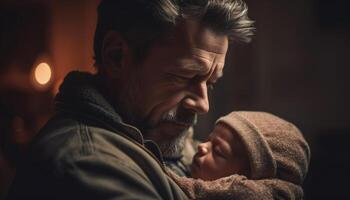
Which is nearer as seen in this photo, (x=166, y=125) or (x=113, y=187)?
(x=113, y=187)

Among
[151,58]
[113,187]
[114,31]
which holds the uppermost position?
[114,31]

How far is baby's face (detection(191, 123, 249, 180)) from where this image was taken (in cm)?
158

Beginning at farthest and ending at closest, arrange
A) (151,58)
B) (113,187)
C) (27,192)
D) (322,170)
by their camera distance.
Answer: (322,170)
(151,58)
(27,192)
(113,187)

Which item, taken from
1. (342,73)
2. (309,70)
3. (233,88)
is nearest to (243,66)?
(233,88)

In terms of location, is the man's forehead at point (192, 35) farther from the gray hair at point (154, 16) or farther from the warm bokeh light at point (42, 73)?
the warm bokeh light at point (42, 73)

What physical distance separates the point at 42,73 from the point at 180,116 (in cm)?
186

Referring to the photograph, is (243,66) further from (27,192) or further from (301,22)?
(27,192)

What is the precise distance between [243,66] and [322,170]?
32.1 inches

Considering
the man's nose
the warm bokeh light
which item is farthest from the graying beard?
the warm bokeh light

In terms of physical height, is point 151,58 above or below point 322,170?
above

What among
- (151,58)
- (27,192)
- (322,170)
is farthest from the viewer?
(322,170)

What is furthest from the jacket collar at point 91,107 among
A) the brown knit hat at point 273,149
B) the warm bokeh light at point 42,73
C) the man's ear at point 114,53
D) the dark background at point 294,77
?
the warm bokeh light at point 42,73

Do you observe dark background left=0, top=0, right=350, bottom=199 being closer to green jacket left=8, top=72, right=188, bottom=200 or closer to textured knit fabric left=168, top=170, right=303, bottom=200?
textured knit fabric left=168, top=170, right=303, bottom=200

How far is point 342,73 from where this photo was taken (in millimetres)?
2834
